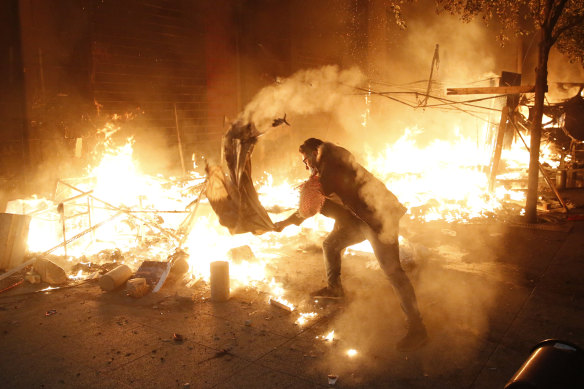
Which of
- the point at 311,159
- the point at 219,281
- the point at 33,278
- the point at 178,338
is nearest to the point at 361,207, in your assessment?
the point at 311,159

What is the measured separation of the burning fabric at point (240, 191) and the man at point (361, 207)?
12.3 inches

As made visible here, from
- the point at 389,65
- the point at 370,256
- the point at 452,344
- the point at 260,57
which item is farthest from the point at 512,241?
the point at 389,65

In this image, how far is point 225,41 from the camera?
41.3 feet

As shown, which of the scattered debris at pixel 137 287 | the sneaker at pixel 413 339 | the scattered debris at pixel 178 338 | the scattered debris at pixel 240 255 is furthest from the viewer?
the scattered debris at pixel 240 255

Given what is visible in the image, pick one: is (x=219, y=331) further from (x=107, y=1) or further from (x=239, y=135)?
(x=107, y=1)

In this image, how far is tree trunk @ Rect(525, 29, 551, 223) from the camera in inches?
373

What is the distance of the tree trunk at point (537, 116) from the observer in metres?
9.47

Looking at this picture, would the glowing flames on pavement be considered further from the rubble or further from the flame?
the rubble

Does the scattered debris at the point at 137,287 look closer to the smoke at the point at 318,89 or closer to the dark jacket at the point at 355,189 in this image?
the dark jacket at the point at 355,189

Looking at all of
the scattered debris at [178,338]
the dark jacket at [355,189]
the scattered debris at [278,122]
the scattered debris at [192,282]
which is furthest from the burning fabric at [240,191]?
the scattered debris at [178,338]

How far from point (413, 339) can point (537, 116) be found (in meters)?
7.03

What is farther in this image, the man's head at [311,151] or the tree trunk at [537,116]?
the tree trunk at [537,116]

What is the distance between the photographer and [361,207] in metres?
4.76

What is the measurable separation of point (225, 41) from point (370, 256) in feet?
26.5
